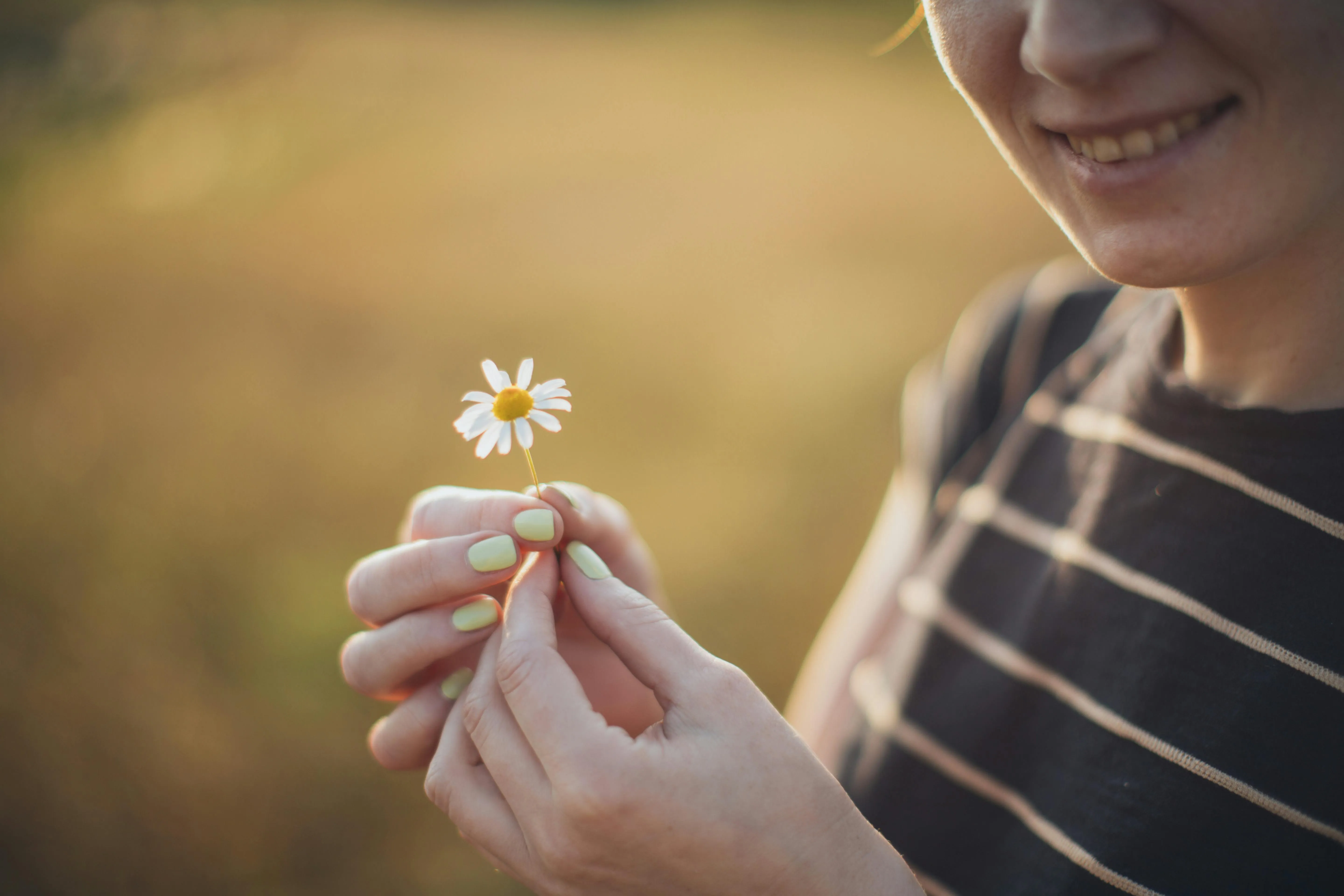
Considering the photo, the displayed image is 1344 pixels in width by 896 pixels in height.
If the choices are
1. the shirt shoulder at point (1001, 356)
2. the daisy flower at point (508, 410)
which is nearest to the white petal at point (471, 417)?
the daisy flower at point (508, 410)

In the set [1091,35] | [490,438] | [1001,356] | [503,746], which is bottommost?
[503,746]

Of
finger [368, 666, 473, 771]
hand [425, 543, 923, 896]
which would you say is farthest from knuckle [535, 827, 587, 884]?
finger [368, 666, 473, 771]

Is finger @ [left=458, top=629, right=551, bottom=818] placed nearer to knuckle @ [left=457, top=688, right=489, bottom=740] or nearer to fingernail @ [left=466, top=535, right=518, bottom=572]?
knuckle @ [left=457, top=688, right=489, bottom=740]

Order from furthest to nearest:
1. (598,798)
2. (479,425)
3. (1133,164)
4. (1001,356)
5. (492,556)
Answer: (1001,356)
(479,425)
(492,556)
(1133,164)
(598,798)

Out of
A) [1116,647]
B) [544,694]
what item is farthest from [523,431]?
[1116,647]

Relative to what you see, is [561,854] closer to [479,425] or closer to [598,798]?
[598,798]
